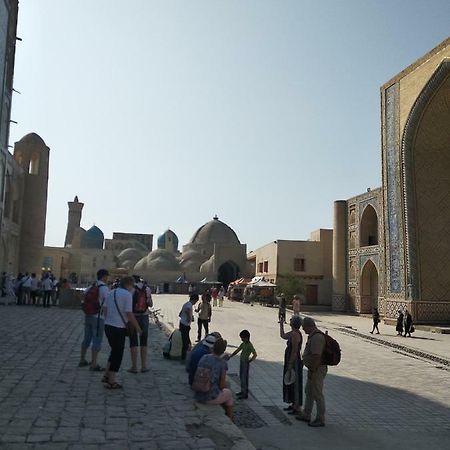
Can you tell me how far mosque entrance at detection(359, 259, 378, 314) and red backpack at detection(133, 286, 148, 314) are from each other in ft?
74.5

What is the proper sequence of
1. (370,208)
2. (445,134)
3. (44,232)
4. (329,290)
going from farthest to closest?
(329,290), (44,232), (370,208), (445,134)

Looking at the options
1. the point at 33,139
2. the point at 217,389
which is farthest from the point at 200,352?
the point at 33,139

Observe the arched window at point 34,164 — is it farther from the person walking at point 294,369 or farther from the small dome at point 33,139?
the person walking at point 294,369

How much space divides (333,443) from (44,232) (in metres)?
30.8

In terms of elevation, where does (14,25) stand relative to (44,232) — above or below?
above

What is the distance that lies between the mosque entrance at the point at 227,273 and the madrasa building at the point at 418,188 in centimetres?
3293

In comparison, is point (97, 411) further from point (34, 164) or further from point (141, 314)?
point (34, 164)

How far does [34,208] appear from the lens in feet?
107

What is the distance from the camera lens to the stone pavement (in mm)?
4176

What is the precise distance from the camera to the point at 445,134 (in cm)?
2053

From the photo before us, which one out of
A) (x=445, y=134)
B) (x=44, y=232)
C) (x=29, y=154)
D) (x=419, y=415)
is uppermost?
(x=29, y=154)

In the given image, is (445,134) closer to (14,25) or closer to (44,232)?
(14,25)

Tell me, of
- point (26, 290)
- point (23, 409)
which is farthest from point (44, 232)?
point (23, 409)

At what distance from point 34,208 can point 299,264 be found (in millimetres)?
18229
